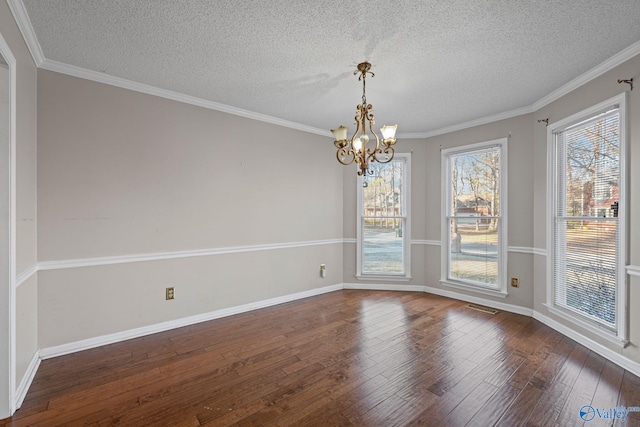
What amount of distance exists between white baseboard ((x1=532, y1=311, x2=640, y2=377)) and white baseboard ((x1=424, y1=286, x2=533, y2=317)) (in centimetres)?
17

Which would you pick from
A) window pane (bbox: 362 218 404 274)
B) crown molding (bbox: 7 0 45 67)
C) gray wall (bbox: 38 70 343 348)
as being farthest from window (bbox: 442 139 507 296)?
crown molding (bbox: 7 0 45 67)

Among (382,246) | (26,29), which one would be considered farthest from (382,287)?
(26,29)

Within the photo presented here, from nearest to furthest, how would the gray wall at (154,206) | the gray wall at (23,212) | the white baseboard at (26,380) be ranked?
1. the gray wall at (23,212)
2. the white baseboard at (26,380)
3. the gray wall at (154,206)

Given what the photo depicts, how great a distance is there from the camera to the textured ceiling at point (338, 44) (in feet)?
6.11

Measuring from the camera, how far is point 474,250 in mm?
4145

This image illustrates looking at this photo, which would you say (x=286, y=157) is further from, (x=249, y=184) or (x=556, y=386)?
(x=556, y=386)

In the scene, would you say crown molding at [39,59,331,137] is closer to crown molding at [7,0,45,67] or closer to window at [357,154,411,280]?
crown molding at [7,0,45,67]

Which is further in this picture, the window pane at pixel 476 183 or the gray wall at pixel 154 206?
the window pane at pixel 476 183

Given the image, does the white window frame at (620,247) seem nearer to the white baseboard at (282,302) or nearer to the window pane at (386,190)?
the white baseboard at (282,302)

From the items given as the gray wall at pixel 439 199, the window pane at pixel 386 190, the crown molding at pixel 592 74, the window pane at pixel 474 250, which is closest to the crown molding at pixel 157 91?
the window pane at pixel 386 190

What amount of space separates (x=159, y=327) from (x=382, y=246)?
325 centimetres

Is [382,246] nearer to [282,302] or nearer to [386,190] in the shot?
[386,190]

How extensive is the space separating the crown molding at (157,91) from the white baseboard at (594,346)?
3865mm

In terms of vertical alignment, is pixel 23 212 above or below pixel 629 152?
below
